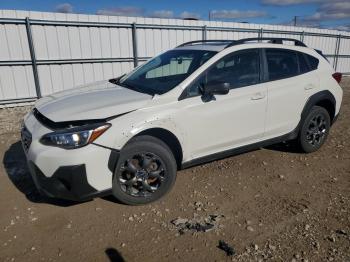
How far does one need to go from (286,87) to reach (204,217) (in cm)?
218

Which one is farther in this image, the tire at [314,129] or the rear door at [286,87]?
the tire at [314,129]

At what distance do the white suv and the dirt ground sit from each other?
1.07ft

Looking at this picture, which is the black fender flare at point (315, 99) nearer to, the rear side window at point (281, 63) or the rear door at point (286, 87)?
the rear door at point (286, 87)

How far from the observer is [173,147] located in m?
3.65

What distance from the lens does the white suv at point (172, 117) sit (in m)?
3.06

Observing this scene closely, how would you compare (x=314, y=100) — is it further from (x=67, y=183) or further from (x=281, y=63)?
(x=67, y=183)

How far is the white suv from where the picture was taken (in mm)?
3064

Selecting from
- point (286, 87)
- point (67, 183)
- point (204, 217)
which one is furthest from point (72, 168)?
point (286, 87)

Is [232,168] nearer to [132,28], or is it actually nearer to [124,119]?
[124,119]

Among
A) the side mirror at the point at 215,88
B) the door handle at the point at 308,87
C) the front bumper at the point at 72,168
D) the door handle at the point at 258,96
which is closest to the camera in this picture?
the front bumper at the point at 72,168

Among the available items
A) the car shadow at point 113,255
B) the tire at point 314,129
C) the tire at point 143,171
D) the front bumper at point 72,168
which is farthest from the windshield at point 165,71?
the tire at point 314,129

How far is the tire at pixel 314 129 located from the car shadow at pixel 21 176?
338 cm

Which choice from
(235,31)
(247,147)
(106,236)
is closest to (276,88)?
(247,147)

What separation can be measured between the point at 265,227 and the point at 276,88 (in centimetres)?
194
